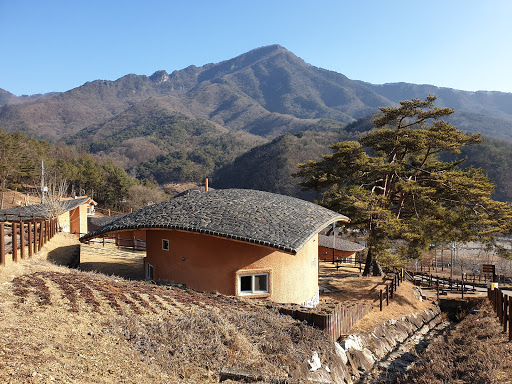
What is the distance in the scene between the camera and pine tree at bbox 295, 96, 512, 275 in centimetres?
1948

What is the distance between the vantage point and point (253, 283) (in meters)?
13.6

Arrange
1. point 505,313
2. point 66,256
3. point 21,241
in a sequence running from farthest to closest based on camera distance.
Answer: point 66,256 < point 21,241 < point 505,313

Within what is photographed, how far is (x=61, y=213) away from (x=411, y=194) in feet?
79.5

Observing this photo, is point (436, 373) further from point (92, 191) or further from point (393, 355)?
point (92, 191)

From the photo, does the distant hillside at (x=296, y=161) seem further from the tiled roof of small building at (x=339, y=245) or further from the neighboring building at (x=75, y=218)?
the neighboring building at (x=75, y=218)

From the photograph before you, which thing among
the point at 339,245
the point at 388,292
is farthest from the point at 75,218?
the point at 388,292

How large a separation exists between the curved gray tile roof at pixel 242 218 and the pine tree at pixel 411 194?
4.46 meters

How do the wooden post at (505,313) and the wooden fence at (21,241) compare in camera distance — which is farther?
the wooden post at (505,313)

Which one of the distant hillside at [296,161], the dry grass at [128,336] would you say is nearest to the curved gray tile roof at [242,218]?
the dry grass at [128,336]

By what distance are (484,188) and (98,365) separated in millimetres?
21270

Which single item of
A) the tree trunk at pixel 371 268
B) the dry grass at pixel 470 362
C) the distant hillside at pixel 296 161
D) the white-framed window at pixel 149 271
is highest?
the distant hillside at pixel 296 161

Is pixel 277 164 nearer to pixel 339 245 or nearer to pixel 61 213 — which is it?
pixel 339 245

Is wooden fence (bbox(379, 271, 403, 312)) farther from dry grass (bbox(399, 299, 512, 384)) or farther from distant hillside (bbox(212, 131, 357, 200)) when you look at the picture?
distant hillside (bbox(212, 131, 357, 200))

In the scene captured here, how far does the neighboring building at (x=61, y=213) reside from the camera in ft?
84.5
